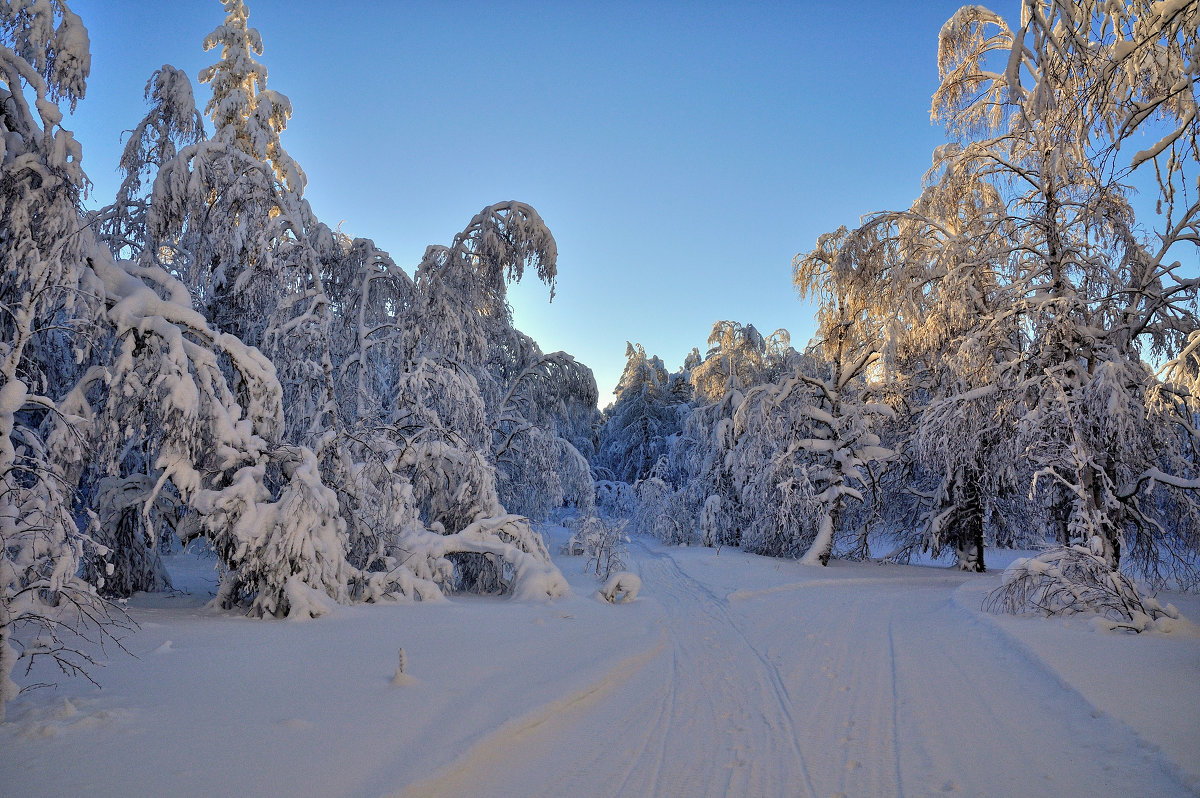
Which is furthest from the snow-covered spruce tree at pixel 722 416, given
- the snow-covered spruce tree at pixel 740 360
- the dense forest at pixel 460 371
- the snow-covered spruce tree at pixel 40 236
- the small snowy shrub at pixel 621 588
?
the snow-covered spruce tree at pixel 40 236

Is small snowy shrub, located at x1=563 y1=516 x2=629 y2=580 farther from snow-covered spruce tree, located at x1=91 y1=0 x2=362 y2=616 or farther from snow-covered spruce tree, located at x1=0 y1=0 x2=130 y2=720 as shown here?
snow-covered spruce tree, located at x1=0 y1=0 x2=130 y2=720

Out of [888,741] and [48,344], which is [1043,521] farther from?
[48,344]

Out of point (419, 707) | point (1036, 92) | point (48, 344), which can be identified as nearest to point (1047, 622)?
point (1036, 92)

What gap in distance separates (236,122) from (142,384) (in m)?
8.03

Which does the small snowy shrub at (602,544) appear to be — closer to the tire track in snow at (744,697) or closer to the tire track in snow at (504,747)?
the tire track in snow at (744,697)

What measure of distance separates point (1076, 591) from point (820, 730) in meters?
4.82

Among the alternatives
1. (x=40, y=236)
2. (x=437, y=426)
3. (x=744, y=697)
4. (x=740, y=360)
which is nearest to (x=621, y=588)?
(x=437, y=426)

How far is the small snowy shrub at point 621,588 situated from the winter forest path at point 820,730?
198cm

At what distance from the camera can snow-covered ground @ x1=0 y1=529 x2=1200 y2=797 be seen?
11.2 feet

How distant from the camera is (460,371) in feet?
39.2

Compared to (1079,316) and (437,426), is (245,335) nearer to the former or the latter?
(437,426)

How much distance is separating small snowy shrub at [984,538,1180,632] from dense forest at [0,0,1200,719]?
0.23m

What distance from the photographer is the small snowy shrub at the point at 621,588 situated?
31.7 ft

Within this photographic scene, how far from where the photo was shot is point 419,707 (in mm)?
4348
